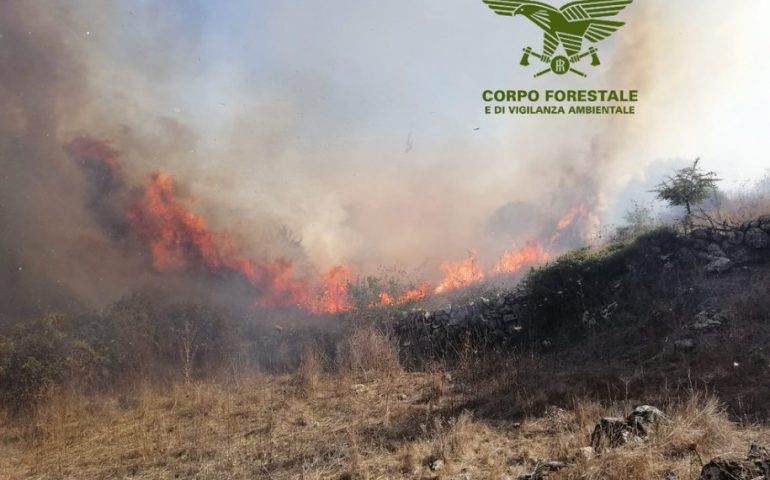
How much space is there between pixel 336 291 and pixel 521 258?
987cm

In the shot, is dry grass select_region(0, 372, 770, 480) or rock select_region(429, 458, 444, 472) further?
rock select_region(429, 458, 444, 472)

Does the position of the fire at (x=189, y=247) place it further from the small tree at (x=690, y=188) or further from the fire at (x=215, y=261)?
the small tree at (x=690, y=188)

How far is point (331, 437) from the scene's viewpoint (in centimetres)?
745

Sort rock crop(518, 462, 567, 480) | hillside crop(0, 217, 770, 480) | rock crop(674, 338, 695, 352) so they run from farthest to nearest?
rock crop(674, 338, 695, 352) < hillside crop(0, 217, 770, 480) < rock crop(518, 462, 567, 480)


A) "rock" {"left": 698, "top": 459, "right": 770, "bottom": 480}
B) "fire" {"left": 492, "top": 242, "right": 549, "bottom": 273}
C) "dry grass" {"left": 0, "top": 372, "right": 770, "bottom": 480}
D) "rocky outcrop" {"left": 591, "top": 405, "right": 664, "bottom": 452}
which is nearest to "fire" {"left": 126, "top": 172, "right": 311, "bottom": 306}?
"dry grass" {"left": 0, "top": 372, "right": 770, "bottom": 480}

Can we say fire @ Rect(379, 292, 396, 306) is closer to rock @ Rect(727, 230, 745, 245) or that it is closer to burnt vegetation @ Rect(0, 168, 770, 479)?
burnt vegetation @ Rect(0, 168, 770, 479)

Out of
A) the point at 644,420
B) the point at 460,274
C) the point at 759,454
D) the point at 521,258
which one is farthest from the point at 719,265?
the point at 460,274

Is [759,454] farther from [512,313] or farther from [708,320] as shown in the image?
[512,313]

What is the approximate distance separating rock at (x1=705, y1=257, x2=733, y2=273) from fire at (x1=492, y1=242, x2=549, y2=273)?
9.40 m

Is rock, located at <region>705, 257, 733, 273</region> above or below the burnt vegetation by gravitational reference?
above

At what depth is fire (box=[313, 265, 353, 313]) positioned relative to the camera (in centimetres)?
1902

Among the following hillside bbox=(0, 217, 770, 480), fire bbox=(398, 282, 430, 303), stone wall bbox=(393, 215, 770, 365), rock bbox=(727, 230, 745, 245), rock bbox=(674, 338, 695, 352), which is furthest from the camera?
Answer: fire bbox=(398, 282, 430, 303)

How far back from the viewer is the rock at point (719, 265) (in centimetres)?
1172

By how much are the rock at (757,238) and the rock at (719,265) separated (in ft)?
2.46
